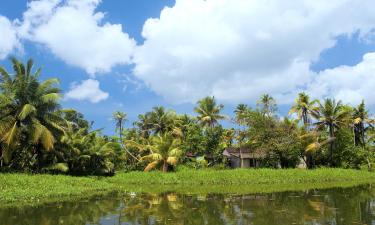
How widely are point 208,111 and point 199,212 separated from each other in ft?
116

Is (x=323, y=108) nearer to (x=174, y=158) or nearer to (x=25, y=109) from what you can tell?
(x=174, y=158)

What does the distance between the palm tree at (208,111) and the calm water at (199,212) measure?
3123cm

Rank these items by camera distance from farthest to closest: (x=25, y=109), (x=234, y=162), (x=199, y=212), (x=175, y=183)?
(x=234, y=162)
(x=175, y=183)
(x=25, y=109)
(x=199, y=212)

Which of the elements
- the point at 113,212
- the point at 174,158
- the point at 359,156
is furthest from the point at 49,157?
the point at 359,156

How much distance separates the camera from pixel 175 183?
99.2 feet

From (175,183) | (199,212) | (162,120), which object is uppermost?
(162,120)

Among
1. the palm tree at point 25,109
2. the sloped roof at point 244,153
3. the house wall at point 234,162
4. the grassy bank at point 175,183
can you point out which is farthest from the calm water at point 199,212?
the house wall at point 234,162

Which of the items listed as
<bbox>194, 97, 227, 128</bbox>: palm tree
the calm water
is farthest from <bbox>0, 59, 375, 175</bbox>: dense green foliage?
the calm water

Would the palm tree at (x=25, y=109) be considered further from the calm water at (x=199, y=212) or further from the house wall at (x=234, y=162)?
the house wall at (x=234, y=162)

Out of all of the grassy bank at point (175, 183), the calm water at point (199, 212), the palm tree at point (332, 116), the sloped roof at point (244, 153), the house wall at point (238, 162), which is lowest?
the calm water at point (199, 212)

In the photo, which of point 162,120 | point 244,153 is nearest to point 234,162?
point 244,153

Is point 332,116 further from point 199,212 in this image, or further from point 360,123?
point 199,212

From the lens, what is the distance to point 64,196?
1978 centimetres

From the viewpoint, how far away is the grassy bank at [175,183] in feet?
63.1
